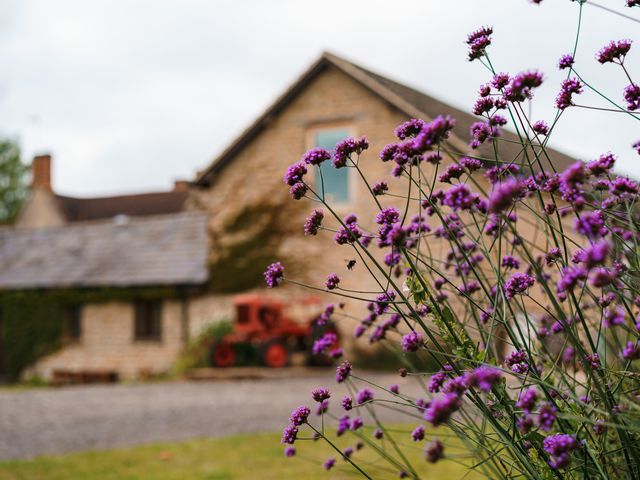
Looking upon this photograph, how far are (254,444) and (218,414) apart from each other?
2.72 m

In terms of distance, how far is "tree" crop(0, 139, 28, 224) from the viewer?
45656 millimetres

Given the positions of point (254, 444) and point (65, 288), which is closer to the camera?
point (254, 444)

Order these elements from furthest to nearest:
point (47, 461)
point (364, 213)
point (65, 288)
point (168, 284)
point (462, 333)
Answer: point (65, 288)
point (168, 284)
point (364, 213)
point (47, 461)
point (462, 333)

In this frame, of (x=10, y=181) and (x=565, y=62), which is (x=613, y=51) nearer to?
(x=565, y=62)

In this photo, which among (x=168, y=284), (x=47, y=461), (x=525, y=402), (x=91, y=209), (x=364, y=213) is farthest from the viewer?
(x=91, y=209)

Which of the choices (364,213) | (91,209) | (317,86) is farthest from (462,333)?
(91,209)

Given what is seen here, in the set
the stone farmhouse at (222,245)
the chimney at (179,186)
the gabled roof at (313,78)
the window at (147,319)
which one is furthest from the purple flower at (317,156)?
the chimney at (179,186)

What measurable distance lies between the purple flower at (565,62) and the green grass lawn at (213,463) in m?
3.42

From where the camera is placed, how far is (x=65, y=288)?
20.7 m

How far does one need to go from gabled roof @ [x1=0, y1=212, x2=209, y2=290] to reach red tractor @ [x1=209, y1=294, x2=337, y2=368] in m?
2.78

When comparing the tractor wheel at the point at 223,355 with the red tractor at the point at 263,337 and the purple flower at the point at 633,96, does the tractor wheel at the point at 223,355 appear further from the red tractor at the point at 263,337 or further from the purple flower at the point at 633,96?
the purple flower at the point at 633,96

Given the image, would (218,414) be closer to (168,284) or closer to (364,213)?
(364,213)

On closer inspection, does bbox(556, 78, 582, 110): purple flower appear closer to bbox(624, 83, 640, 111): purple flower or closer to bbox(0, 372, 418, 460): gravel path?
bbox(624, 83, 640, 111): purple flower

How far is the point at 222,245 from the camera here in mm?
18109
